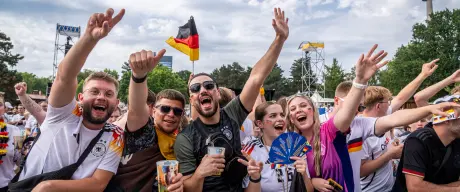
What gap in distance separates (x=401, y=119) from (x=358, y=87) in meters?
0.53

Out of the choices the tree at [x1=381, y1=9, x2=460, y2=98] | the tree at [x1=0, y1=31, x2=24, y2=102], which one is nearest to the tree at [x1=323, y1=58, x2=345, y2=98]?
the tree at [x1=381, y1=9, x2=460, y2=98]

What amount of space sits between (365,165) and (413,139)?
1.01 metres

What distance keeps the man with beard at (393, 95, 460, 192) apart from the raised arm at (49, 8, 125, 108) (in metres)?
2.79

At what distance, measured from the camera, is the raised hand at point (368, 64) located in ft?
9.62

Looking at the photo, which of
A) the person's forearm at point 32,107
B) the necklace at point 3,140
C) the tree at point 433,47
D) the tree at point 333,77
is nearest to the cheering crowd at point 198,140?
the necklace at point 3,140

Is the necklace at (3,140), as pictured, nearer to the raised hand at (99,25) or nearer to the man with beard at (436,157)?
the raised hand at (99,25)

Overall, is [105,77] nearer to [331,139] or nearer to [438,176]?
[331,139]

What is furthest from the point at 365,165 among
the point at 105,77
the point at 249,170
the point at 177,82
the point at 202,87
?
the point at 177,82

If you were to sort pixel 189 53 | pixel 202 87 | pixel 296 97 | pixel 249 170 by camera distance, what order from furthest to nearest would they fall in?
pixel 189 53
pixel 296 97
pixel 202 87
pixel 249 170

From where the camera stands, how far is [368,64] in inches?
118

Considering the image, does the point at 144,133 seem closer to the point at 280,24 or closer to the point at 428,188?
the point at 280,24

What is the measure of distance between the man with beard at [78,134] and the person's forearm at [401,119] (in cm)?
247

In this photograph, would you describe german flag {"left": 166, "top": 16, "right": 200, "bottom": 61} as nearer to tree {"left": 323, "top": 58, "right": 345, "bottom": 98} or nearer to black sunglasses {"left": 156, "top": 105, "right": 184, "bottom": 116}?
black sunglasses {"left": 156, "top": 105, "right": 184, "bottom": 116}

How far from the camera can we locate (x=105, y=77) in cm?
285
